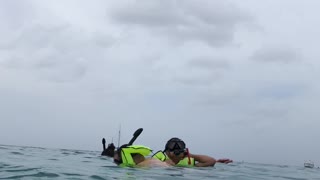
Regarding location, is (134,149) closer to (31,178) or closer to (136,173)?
(136,173)

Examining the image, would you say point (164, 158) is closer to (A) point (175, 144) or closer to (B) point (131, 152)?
(A) point (175, 144)

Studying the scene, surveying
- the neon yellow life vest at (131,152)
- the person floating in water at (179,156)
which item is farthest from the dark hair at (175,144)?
the neon yellow life vest at (131,152)

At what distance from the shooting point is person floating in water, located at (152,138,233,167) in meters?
13.2

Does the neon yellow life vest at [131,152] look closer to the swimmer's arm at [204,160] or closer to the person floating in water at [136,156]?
the person floating in water at [136,156]

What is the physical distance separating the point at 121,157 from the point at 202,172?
2.62 m

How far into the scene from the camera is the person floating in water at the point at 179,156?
13.2 m

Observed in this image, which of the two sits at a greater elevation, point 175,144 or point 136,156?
point 175,144

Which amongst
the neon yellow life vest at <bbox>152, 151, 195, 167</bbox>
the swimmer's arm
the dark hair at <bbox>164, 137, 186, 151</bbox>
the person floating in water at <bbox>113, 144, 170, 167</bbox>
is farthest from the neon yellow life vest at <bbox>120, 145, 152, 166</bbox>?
the swimmer's arm

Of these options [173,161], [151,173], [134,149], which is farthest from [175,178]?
[173,161]

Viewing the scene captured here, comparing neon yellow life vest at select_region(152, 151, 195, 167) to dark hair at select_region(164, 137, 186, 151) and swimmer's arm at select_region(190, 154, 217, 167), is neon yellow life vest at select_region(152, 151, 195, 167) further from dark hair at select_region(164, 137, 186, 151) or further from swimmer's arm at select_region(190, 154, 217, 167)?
swimmer's arm at select_region(190, 154, 217, 167)

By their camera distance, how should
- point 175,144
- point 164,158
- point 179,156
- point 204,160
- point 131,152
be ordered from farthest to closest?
point 204,160 < point 164,158 < point 179,156 < point 175,144 < point 131,152

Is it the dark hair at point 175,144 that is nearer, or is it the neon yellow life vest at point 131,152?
the neon yellow life vest at point 131,152

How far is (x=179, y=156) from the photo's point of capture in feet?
44.2

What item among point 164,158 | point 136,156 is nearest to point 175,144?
point 164,158
